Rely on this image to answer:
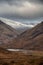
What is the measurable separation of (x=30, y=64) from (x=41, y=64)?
17.5 feet

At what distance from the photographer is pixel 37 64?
7894cm

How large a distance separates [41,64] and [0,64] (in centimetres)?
1567

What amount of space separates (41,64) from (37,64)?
4.88 feet

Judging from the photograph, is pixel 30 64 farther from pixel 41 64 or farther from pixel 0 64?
pixel 0 64

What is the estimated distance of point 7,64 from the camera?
81.8m

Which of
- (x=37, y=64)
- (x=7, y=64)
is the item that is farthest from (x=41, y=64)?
(x=7, y=64)

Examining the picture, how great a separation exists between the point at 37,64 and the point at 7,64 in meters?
11.7

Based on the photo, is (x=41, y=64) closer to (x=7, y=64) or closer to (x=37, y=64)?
(x=37, y=64)

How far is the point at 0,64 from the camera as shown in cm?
8106

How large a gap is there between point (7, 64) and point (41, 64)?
43.3ft

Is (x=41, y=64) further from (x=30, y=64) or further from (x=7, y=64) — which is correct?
(x=7, y=64)

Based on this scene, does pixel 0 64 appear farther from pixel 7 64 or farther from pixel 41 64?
pixel 41 64

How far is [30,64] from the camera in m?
82.4

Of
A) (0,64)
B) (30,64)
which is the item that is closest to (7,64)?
(0,64)
